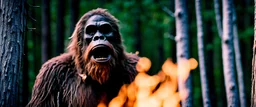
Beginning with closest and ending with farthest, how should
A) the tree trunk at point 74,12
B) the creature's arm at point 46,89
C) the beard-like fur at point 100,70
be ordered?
the beard-like fur at point 100,70 < the creature's arm at point 46,89 < the tree trunk at point 74,12

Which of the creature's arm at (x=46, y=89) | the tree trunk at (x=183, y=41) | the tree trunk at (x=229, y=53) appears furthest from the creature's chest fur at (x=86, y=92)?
the tree trunk at (x=229, y=53)

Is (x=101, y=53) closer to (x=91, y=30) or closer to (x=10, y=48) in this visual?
(x=91, y=30)

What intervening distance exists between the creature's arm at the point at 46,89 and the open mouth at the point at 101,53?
0.83 m

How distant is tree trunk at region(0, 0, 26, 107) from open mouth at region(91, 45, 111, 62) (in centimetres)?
91

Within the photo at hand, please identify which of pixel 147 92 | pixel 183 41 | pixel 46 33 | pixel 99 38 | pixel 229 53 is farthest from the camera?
pixel 46 33

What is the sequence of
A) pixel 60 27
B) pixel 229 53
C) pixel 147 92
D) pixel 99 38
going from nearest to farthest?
pixel 99 38
pixel 147 92
pixel 229 53
pixel 60 27

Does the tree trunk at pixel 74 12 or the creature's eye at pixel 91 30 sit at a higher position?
the tree trunk at pixel 74 12

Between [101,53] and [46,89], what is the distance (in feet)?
3.37

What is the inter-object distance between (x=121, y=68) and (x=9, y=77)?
1.73 meters

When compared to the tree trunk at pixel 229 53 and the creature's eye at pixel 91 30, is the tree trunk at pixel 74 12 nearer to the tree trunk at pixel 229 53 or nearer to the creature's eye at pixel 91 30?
the tree trunk at pixel 229 53

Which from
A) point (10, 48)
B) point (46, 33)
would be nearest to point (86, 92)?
point (10, 48)

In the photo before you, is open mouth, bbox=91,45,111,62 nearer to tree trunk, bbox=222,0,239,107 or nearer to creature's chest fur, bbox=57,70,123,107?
creature's chest fur, bbox=57,70,123,107

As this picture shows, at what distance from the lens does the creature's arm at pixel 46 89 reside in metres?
5.97

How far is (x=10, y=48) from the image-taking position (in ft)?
15.9
